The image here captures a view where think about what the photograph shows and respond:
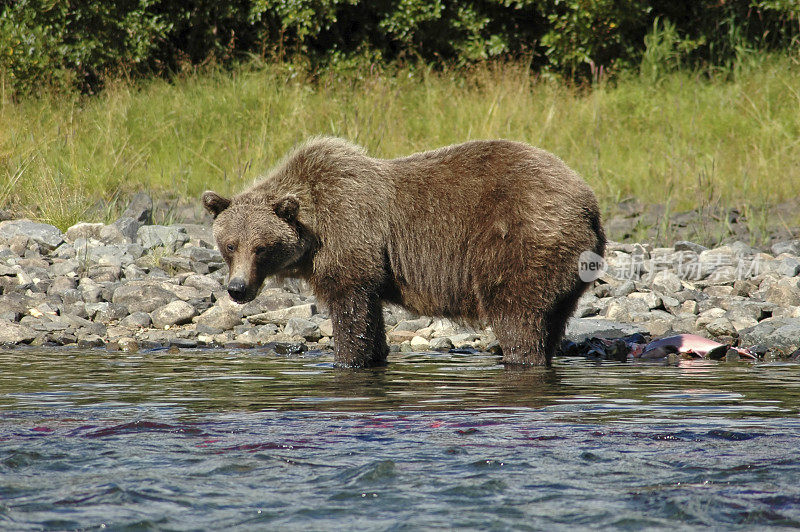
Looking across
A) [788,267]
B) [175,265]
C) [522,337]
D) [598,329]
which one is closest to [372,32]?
[175,265]

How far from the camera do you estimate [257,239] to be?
683 centimetres

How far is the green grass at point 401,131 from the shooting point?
40.3 feet

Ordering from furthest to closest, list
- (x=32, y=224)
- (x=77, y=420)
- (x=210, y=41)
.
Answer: (x=210, y=41), (x=32, y=224), (x=77, y=420)

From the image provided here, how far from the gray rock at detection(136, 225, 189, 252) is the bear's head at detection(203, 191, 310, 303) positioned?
387 centimetres

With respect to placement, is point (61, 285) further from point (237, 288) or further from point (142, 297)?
point (237, 288)

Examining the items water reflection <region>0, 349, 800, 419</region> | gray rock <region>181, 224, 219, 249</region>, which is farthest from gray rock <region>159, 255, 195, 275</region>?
water reflection <region>0, 349, 800, 419</region>

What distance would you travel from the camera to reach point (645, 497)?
350 centimetres

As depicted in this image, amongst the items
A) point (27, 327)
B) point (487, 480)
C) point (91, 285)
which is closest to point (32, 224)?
point (91, 285)

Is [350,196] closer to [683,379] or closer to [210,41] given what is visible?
[683,379]

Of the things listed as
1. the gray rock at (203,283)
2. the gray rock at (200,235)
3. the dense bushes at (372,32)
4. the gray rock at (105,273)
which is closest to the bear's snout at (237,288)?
the gray rock at (203,283)

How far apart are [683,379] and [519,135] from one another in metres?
7.46

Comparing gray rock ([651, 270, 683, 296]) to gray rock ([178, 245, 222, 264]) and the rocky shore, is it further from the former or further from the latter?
gray rock ([178, 245, 222, 264])

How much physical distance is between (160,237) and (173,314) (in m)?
2.36

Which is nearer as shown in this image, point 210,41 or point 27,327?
point 27,327
